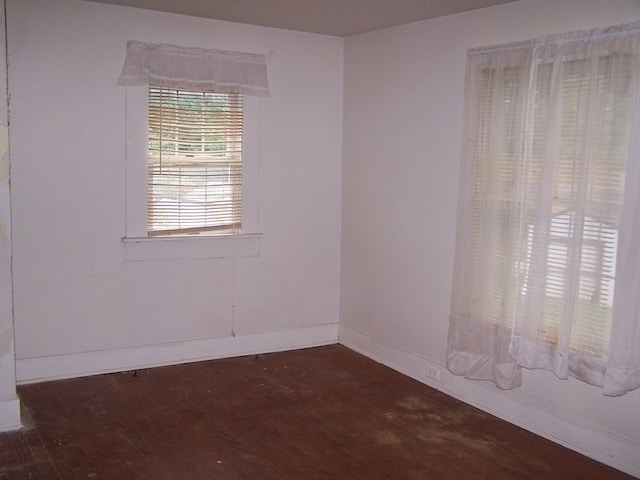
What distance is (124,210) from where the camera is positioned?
4578 mm

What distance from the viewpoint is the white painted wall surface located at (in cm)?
350

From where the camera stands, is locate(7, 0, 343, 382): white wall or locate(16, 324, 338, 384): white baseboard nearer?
locate(7, 0, 343, 382): white wall

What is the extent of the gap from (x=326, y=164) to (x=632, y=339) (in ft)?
9.55

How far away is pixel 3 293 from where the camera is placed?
3562 millimetres

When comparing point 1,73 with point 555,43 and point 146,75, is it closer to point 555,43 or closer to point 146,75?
point 146,75

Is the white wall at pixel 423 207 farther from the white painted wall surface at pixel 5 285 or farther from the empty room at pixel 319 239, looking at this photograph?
the white painted wall surface at pixel 5 285

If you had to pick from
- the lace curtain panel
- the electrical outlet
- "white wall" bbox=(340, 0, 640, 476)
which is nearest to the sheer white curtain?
"white wall" bbox=(340, 0, 640, 476)

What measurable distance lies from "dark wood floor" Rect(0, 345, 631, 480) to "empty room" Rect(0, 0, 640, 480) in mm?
20

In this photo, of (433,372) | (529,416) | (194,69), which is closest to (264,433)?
(433,372)

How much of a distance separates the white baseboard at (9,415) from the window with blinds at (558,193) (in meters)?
2.84

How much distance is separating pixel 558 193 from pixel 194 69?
8.88 feet

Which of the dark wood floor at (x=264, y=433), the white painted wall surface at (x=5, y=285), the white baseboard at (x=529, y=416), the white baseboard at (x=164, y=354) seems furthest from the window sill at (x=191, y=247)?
the white baseboard at (x=529, y=416)

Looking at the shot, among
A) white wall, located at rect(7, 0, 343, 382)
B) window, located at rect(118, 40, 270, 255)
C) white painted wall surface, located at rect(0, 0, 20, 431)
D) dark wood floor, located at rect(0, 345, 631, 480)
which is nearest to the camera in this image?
dark wood floor, located at rect(0, 345, 631, 480)

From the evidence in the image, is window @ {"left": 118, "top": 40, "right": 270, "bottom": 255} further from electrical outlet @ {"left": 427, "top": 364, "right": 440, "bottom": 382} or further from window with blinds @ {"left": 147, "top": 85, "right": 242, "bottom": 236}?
electrical outlet @ {"left": 427, "top": 364, "right": 440, "bottom": 382}
